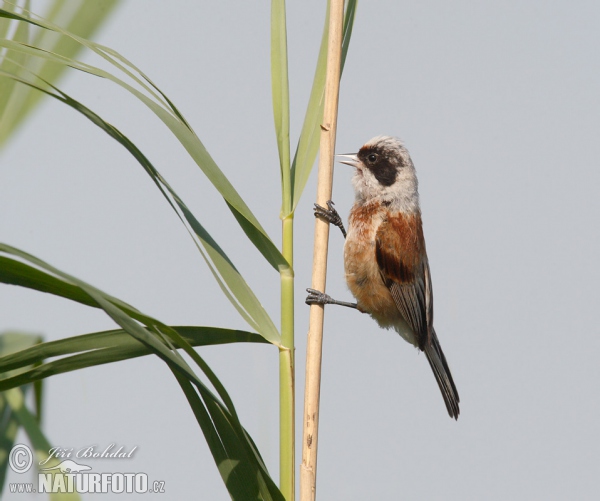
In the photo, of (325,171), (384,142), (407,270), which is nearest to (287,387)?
(325,171)

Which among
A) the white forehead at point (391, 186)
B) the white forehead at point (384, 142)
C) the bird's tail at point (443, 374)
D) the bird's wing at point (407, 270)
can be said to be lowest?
the bird's tail at point (443, 374)

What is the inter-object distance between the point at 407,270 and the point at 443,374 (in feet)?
1.90

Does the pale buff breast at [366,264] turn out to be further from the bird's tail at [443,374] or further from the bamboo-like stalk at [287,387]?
the bamboo-like stalk at [287,387]

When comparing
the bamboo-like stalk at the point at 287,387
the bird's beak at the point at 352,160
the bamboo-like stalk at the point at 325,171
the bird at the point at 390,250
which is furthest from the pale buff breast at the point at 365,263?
the bamboo-like stalk at the point at 287,387

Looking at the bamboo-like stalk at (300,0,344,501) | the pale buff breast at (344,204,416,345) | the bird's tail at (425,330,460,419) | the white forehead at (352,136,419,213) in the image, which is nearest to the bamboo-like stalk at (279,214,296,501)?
the bamboo-like stalk at (300,0,344,501)

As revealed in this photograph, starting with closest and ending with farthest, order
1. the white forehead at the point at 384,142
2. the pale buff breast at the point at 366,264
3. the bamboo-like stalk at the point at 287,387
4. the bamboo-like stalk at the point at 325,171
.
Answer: the bamboo-like stalk at the point at 287,387, the bamboo-like stalk at the point at 325,171, the pale buff breast at the point at 366,264, the white forehead at the point at 384,142

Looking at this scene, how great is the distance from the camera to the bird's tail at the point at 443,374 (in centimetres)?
329

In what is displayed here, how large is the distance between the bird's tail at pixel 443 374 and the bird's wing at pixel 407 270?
0.06 metres

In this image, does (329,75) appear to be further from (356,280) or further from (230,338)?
(356,280)

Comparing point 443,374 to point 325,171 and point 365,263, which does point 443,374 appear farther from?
point 325,171

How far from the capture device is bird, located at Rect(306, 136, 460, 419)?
3.25 m

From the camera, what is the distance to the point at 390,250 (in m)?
3.25

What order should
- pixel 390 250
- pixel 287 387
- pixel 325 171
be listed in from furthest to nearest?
pixel 390 250 → pixel 325 171 → pixel 287 387

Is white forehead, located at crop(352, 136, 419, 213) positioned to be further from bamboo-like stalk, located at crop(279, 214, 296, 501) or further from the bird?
bamboo-like stalk, located at crop(279, 214, 296, 501)
